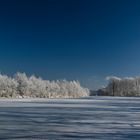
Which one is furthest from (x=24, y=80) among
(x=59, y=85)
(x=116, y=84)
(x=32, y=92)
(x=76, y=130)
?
(x=76, y=130)

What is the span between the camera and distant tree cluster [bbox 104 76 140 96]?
4171 inches

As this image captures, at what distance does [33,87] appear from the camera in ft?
221

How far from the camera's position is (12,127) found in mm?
12719

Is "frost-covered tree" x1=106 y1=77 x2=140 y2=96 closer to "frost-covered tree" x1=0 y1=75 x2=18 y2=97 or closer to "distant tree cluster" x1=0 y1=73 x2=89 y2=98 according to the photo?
"distant tree cluster" x1=0 y1=73 x2=89 y2=98

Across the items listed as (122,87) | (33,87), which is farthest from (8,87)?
(122,87)

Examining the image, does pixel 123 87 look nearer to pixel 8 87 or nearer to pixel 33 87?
pixel 33 87

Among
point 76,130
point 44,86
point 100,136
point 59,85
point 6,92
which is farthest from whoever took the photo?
point 59,85

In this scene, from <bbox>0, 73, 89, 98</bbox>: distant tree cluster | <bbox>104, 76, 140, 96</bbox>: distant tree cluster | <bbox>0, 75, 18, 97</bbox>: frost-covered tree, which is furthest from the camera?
<bbox>104, 76, 140, 96</bbox>: distant tree cluster

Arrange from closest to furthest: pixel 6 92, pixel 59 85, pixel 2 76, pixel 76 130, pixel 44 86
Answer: pixel 76 130
pixel 6 92
pixel 2 76
pixel 44 86
pixel 59 85

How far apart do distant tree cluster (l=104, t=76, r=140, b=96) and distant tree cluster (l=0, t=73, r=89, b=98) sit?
755 inches

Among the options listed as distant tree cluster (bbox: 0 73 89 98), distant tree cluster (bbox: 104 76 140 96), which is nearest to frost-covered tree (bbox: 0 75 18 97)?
distant tree cluster (bbox: 0 73 89 98)

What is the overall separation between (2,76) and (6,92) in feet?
16.7

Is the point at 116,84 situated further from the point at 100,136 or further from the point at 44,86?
the point at 100,136

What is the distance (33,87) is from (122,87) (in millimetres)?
46148
